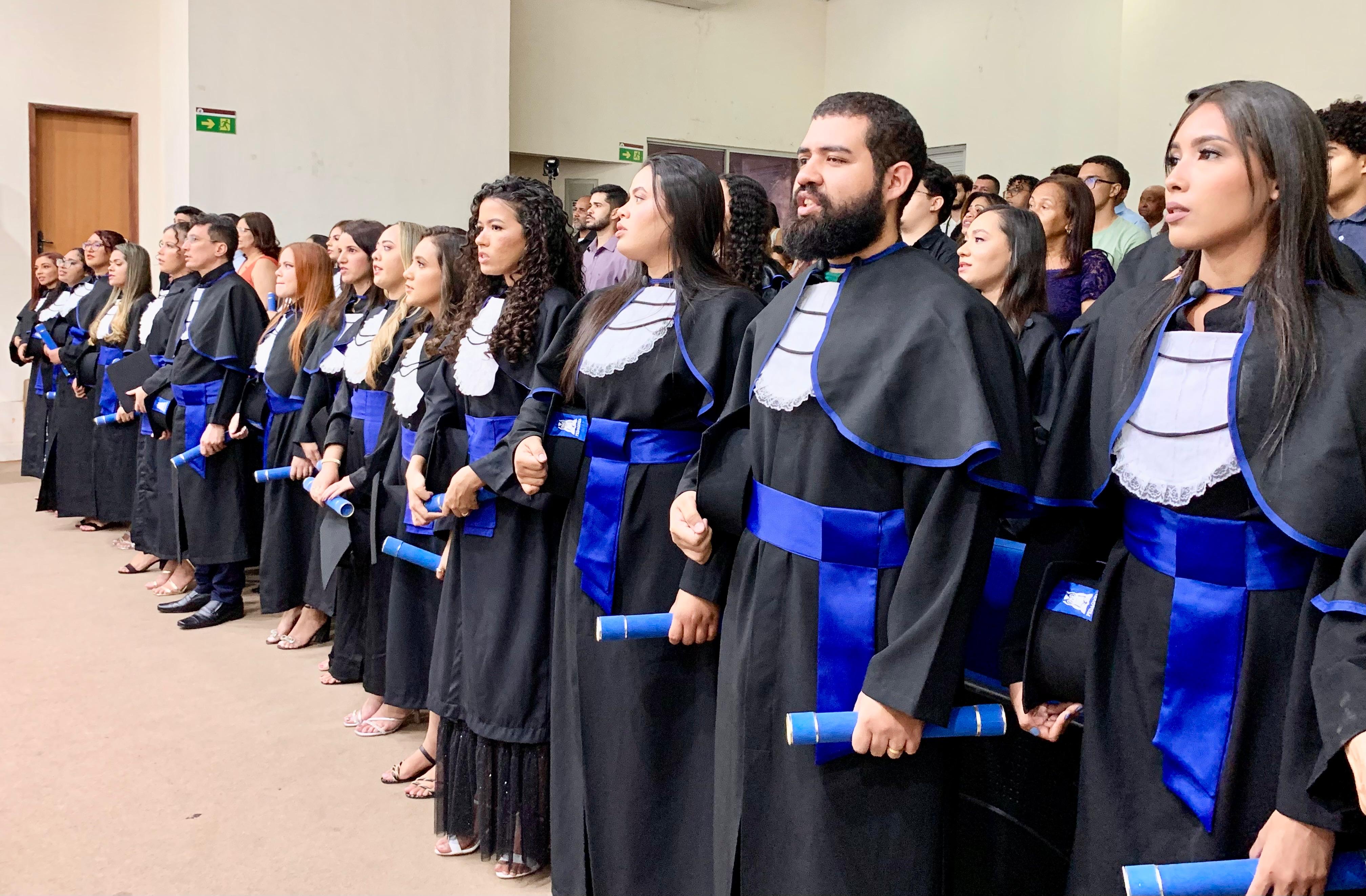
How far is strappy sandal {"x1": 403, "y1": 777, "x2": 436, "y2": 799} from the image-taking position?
3.29 m

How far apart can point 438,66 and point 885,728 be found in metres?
9.09

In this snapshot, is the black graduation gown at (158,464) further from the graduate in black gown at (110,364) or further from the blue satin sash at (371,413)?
the blue satin sash at (371,413)

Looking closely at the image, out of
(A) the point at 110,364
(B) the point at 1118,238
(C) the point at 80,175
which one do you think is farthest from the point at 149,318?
(B) the point at 1118,238

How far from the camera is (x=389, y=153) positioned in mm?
9492

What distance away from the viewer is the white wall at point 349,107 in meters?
8.73

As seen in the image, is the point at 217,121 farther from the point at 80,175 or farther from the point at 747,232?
the point at 747,232

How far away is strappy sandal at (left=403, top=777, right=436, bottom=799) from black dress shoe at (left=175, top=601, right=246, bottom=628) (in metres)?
2.09

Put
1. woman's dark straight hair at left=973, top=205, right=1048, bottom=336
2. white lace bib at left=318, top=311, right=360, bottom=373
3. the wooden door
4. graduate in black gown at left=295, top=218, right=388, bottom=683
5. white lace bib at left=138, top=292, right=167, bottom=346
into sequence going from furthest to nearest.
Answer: the wooden door < white lace bib at left=138, top=292, right=167, bottom=346 < white lace bib at left=318, top=311, right=360, bottom=373 < graduate in black gown at left=295, top=218, right=388, bottom=683 < woman's dark straight hair at left=973, top=205, right=1048, bottom=336

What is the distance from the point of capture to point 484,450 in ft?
9.71

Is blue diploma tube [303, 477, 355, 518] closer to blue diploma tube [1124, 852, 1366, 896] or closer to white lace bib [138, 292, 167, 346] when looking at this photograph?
white lace bib [138, 292, 167, 346]

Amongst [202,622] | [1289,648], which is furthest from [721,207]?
[202,622]

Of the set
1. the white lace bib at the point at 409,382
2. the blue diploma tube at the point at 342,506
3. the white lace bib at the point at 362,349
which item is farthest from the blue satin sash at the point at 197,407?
the white lace bib at the point at 409,382

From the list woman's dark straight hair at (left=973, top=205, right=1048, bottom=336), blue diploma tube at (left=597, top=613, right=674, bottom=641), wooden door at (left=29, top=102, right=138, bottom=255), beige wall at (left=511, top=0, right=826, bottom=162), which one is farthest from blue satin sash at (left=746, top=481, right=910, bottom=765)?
wooden door at (left=29, top=102, right=138, bottom=255)

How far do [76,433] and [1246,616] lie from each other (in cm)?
715
